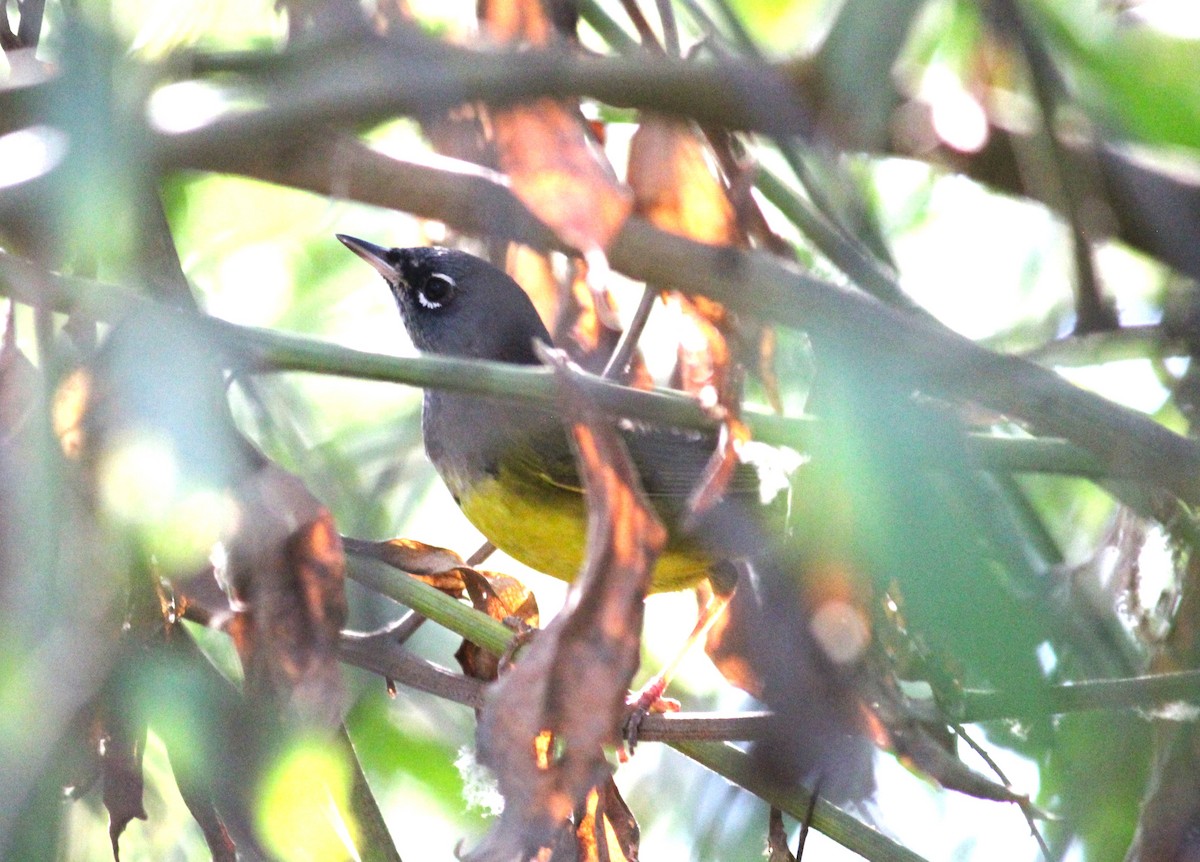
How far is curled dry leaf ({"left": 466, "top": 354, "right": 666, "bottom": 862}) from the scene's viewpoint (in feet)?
5.81

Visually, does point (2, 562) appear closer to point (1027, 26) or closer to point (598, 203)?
point (598, 203)

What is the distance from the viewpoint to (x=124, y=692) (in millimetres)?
2311

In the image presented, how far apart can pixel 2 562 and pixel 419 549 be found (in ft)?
2.87

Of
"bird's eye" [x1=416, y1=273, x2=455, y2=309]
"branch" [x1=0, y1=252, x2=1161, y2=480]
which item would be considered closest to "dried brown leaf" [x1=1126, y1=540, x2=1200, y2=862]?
"branch" [x1=0, y1=252, x2=1161, y2=480]

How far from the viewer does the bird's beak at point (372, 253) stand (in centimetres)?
409

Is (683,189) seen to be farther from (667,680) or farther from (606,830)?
(667,680)

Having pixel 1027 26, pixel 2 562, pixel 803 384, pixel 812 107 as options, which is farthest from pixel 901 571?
pixel 803 384

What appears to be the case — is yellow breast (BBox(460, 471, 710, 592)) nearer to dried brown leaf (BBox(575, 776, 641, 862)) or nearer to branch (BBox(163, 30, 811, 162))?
dried brown leaf (BBox(575, 776, 641, 862))

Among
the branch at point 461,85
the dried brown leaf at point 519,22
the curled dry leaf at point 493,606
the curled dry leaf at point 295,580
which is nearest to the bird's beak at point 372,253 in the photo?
the curled dry leaf at point 493,606

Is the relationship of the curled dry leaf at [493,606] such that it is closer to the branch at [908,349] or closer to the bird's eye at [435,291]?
the branch at [908,349]

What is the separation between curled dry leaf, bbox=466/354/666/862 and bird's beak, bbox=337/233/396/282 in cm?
239

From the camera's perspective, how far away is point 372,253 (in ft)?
13.8

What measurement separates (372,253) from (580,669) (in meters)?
2.59

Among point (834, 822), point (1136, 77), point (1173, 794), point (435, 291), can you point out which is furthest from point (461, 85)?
point (435, 291)
